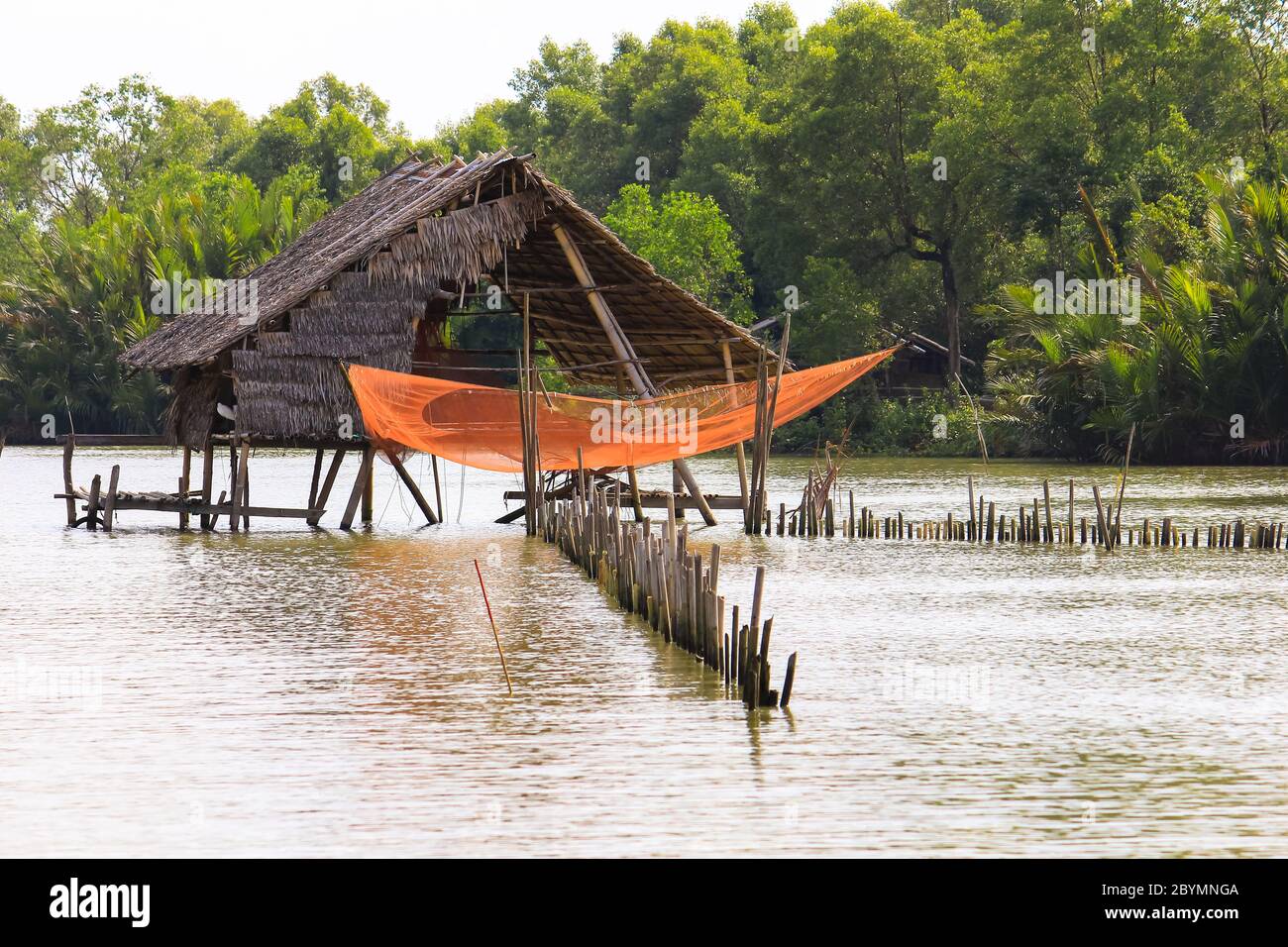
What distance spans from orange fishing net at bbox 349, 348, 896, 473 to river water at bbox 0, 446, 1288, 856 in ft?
7.30

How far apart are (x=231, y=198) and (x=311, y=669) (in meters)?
43.5

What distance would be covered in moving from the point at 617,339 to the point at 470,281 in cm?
171

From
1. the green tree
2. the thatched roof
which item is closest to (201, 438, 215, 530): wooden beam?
the thatched roof

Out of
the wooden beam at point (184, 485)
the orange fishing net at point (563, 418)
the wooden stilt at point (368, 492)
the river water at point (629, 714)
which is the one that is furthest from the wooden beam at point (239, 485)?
the river water at point (629, 714)

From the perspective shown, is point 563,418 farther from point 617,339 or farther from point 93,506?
point 93,506

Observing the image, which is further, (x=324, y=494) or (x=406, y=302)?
(x=324, y=494)

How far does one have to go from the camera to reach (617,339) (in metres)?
19.1

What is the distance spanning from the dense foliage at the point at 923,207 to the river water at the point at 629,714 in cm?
1519

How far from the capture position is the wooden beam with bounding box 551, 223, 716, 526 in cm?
1881

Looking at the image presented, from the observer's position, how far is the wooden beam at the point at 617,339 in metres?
18.8

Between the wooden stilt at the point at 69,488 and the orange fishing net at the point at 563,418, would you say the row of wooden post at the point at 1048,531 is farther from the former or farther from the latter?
the wooden stilt at the point at 69,488

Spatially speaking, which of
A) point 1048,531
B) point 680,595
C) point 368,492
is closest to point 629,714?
point 680,595

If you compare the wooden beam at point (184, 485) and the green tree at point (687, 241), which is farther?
the green tree at point (687, 241)

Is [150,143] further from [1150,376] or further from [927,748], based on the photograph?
[927,748]
